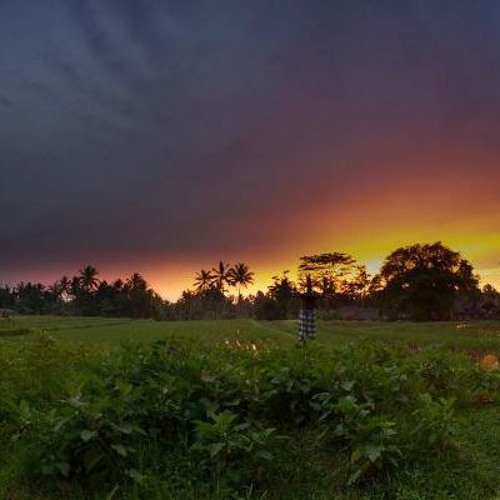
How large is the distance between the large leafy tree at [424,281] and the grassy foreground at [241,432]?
200 ft

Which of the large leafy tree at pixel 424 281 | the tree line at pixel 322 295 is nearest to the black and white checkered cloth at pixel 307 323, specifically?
the tree line at pixel 322 295

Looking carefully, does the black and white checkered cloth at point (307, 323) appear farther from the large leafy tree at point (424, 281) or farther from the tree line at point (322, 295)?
the large leafy tree at point (424, 281)

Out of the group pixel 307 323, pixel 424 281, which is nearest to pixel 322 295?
pixel 424 281

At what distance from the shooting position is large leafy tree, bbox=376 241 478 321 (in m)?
67.0

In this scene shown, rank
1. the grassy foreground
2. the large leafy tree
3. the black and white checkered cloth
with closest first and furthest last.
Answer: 1. the grassy foreground
2. the black and white checkered cloth
3. the large leafy tree

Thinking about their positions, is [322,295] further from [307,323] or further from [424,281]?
[307,323]

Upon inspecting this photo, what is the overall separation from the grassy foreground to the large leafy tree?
60.8m

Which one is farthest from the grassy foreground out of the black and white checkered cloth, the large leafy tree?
the large leafy tree

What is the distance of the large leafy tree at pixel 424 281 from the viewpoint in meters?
67.0

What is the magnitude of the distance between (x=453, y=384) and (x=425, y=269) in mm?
60757

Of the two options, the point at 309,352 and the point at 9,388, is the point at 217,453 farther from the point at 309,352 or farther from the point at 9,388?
the point at 9,388

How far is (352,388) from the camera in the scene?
7.07m

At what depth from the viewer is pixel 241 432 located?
20.5 ft

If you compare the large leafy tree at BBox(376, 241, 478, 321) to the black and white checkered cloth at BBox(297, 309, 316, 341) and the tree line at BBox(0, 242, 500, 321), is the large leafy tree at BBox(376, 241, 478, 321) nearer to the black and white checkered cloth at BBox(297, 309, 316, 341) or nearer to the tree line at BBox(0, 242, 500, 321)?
the tree line at BBox(0, 242, 500, 321)
